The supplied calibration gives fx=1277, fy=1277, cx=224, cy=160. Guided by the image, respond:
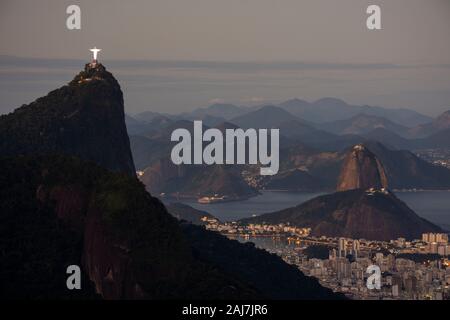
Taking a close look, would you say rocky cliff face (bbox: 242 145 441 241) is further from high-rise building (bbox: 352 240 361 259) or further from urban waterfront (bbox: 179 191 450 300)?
high-rise building (bbox: 352 240 361 259)

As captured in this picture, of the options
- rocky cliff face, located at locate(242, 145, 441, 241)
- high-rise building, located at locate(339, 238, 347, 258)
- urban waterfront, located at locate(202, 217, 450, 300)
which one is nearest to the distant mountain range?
urban waterfront, located at locate(202, 217, 450, 300)

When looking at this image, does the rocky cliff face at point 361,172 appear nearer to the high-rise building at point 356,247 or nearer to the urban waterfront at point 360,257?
the urban waterfront at point 360,257

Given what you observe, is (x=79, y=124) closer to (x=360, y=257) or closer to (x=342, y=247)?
(x=360, y=257)

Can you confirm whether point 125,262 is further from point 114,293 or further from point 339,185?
point 339,185

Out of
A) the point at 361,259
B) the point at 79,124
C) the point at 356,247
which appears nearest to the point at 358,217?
the point at 356,247

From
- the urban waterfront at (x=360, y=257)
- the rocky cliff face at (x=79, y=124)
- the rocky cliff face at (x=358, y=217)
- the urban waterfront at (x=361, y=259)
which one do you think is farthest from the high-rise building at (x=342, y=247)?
the rocky cliff face at (x=79, y=124)

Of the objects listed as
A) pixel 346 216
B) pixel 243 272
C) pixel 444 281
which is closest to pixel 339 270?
pixel 444 281
